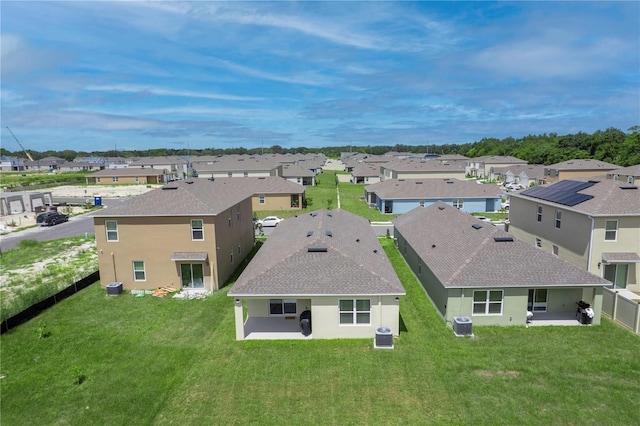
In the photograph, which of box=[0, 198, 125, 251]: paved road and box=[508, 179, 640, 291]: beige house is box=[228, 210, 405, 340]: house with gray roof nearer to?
box=[508, 179, 640, 291]: beige house

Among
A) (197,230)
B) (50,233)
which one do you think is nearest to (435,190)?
(197,230)

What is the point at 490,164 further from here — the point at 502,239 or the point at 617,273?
the point at 502,239

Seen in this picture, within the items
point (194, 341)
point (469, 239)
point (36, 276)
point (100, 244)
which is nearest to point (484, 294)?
point (469, 239)

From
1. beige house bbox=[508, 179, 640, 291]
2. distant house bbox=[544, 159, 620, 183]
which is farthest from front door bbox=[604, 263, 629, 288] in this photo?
distant house bbox=[544, 159, 620, 183]

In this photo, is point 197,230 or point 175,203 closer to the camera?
point 197,230

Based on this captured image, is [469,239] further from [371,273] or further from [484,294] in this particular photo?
[371,273]

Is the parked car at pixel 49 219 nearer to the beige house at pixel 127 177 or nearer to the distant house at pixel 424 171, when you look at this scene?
the beige house at pixel 127 177
